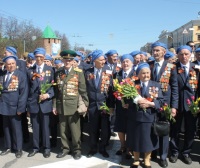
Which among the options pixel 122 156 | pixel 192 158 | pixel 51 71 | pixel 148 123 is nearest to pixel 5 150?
pixel 51 71

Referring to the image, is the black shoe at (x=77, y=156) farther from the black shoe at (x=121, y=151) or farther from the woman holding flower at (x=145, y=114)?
the woman holding flower at (x=145, y=114)

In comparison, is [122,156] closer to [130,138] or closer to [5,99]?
[130,138]

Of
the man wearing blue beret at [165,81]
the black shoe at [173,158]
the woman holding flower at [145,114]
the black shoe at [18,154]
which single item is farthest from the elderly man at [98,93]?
the black shoe at [18,154]

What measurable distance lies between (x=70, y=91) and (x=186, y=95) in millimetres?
2028

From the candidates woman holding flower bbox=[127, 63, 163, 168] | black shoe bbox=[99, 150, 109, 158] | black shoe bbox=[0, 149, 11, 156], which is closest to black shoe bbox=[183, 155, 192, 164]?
woman holding flower bbox=[127, 63, 163, 168]

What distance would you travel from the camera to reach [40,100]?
197 inches

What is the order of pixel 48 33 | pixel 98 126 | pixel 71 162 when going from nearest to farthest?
pixel 71 162, pixel 98 126, pixel 48 33

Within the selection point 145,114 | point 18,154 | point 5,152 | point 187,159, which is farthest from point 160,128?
point 5,152

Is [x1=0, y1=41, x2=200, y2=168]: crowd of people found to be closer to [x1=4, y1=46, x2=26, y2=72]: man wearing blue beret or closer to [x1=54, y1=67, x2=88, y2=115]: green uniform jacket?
[x1=54, y1=67, x2=88, y2=115]: green uniform jacket

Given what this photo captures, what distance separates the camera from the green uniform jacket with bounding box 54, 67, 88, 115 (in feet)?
16.1

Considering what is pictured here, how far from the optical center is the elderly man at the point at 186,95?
15.6ft

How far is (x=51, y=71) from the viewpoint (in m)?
5.23

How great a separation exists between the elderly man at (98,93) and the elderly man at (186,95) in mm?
1234

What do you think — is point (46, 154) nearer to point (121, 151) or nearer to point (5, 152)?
point (5, 152)
